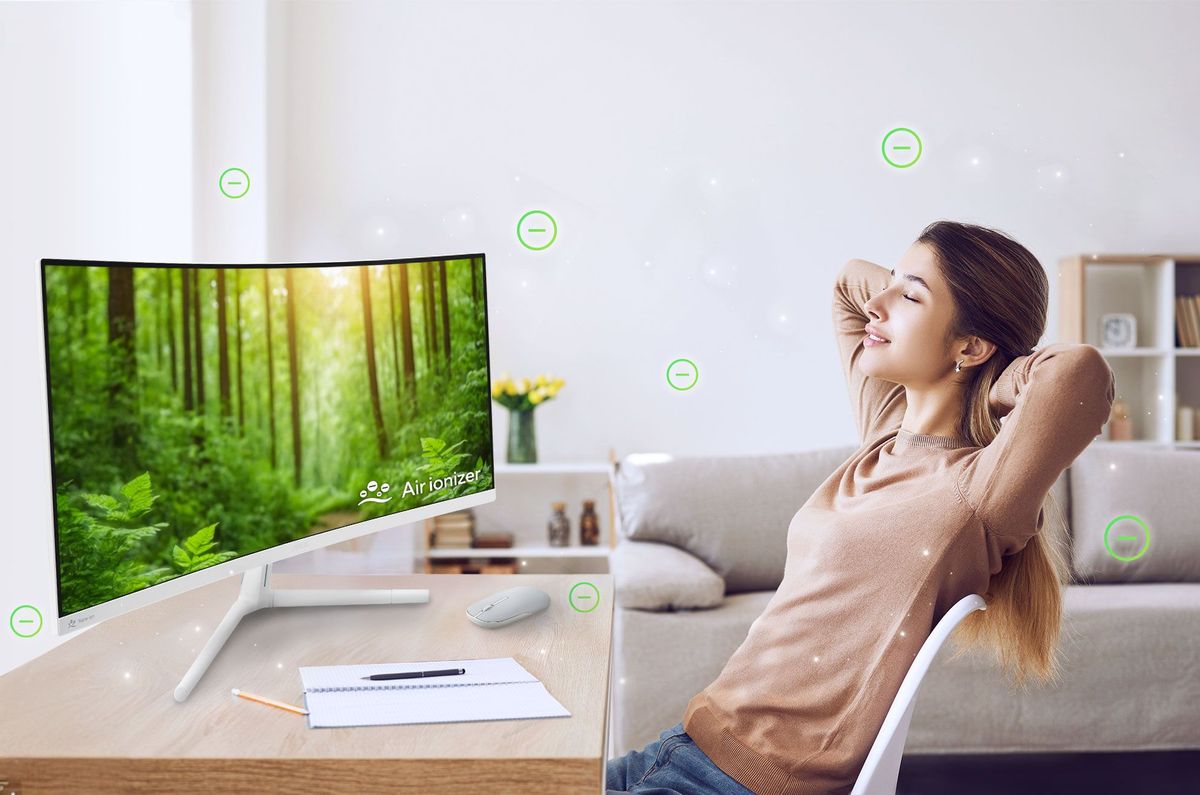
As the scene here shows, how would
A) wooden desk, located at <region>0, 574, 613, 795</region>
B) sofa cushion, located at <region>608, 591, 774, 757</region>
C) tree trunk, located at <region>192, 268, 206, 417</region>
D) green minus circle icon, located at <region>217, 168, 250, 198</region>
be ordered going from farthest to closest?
green minus circle icon, located at <region>217, 168, 250, 198</region>, sofa cushion, located at <region>608, 591, 774, 757</region>, tree trunk, located at <region>192, 268, 206, 417</region>, wooden desk, located at <region>0, 574, 613, 795</region>

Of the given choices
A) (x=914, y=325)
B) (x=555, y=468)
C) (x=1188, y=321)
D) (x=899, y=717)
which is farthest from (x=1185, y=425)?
(x=899, y=717)

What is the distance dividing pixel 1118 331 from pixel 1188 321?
0.23m

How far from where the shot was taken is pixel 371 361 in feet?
3.99

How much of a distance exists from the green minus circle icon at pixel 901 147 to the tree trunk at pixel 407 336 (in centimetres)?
277

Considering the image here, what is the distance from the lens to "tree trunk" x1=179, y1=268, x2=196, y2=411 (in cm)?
101

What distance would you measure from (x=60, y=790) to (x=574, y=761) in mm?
405

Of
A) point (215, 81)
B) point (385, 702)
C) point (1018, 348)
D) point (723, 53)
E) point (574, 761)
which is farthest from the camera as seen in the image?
point (723, 53)

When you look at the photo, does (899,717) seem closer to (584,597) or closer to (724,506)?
(584,597)

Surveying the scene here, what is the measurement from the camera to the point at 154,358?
0.98m

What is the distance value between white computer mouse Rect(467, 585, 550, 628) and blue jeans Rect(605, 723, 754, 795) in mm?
204

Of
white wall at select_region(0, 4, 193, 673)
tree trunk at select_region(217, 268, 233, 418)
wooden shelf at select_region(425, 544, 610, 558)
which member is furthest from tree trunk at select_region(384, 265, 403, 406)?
wooden shelf at select_region(425, 544, 610, 558)

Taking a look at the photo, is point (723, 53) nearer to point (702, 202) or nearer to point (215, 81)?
point (702, 202)

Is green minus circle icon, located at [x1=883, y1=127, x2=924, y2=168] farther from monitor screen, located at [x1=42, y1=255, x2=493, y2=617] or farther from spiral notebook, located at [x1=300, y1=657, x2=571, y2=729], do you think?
spiral notebook, located at [x1=300, y1=657, x2=571, y2=729]

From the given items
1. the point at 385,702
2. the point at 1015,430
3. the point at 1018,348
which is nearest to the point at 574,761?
the point at 385,702
